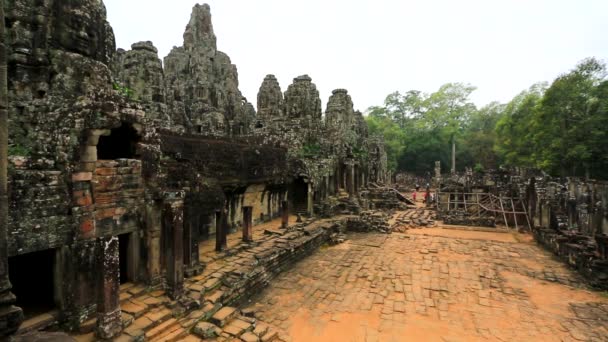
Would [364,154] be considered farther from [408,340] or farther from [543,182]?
[408,340]

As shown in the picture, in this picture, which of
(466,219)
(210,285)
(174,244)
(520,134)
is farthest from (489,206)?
(174,244)

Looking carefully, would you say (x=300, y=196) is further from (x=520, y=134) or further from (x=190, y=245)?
(x=520, y=134)

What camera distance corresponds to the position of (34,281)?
6316mm

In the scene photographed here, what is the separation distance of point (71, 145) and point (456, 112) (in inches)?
1987

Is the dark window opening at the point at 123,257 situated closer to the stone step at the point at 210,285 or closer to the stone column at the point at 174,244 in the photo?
the stone column at the point at 174,244

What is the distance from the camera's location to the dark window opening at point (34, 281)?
5.45 meters

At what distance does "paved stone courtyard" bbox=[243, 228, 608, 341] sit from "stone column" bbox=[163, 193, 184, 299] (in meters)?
2.29

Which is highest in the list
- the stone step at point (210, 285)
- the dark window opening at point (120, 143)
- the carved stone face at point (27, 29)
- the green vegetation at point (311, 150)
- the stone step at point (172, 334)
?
the carved stone face at point (27, 29)

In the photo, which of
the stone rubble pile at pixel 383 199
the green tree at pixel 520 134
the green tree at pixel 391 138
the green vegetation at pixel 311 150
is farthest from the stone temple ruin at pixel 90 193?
the green tree at pixel 391 138

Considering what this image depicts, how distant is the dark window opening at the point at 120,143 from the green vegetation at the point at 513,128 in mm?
27078

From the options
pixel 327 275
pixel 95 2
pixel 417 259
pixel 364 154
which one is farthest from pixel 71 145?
pixel 364 154

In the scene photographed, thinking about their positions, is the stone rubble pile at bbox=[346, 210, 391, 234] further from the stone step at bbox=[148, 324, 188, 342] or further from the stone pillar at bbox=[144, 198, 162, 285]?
the stone step at bbox=[148, 324, 188, 342]

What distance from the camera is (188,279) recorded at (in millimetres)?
7852

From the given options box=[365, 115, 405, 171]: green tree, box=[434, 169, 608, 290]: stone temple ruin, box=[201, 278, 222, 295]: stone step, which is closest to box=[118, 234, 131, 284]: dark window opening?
box=[201, 278, 222, 295]: stone step
